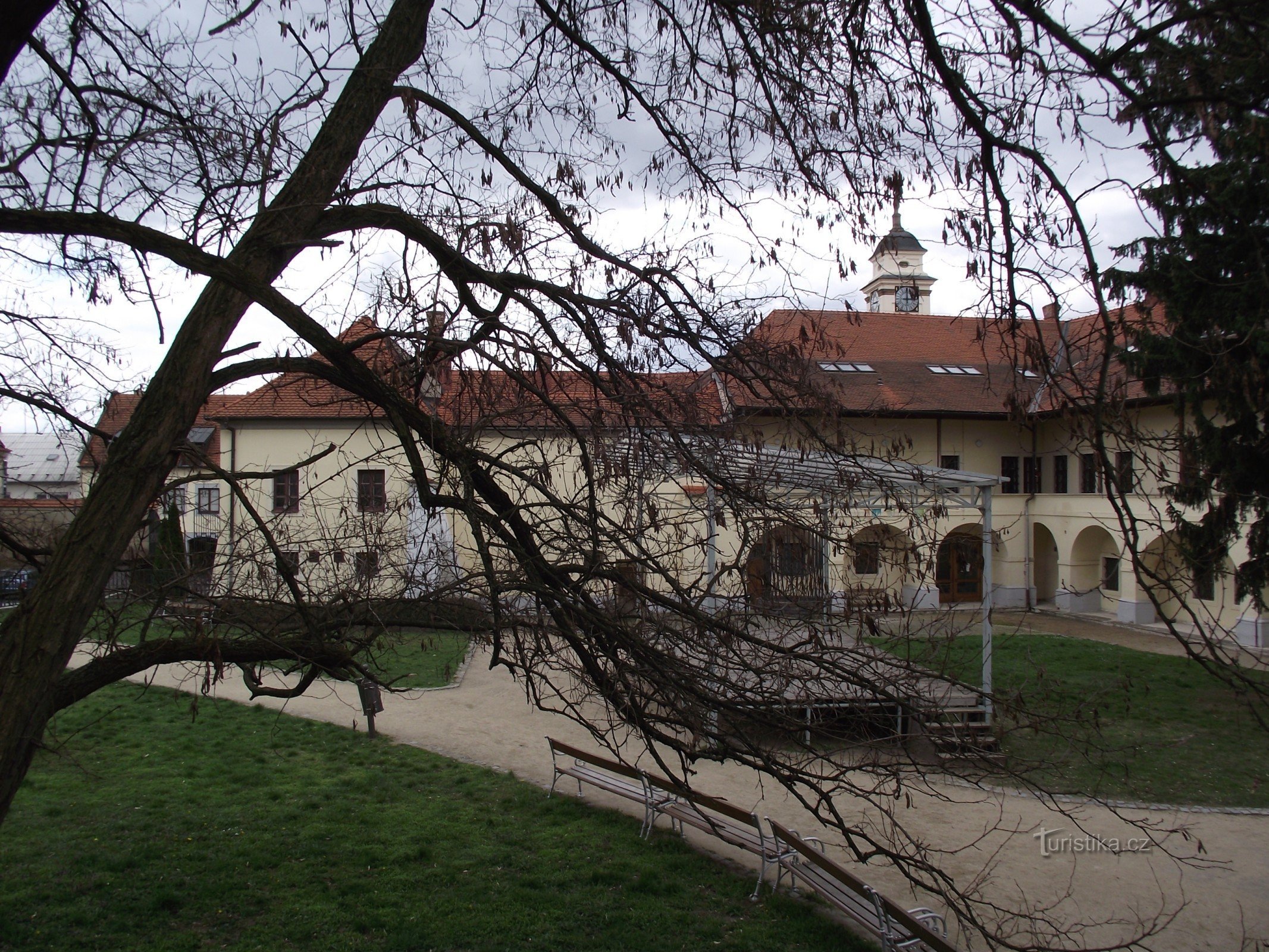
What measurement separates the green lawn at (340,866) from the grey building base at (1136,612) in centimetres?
1828

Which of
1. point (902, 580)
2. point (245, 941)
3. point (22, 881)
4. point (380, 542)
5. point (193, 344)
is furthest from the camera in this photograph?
point (22, 881)

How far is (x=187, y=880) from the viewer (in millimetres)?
6895

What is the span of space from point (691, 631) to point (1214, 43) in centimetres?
343

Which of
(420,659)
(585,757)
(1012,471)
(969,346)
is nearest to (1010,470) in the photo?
(1012,471)

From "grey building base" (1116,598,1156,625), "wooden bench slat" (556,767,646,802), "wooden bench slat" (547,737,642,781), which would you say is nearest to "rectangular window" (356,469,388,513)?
"wooden bench slat" (547,737,642,781)

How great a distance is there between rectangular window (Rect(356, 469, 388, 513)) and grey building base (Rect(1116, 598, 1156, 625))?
69.8 ft

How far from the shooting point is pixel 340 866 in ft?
23.8

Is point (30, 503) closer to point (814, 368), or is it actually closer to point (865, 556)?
point (814, 368)

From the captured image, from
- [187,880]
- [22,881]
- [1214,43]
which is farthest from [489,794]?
[1214,43]

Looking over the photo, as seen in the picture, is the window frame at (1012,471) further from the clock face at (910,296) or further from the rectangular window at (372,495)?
the rectangular window at (372,495)

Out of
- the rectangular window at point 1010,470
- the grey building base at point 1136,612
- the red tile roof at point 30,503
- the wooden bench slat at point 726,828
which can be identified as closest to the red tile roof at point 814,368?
Answer: the wooden bench slat at point 726,828

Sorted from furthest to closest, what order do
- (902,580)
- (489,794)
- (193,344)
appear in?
(489,794)
(193,344)
(902,580)

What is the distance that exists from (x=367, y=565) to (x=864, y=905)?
418 centimetres

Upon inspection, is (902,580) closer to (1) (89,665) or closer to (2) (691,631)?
(2) (691,631)
